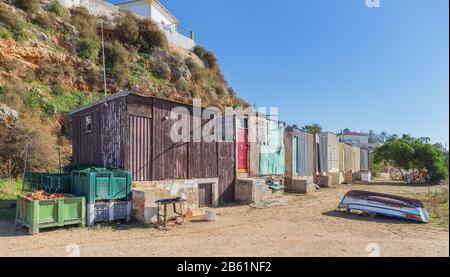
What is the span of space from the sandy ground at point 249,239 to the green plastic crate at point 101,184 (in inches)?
42.6

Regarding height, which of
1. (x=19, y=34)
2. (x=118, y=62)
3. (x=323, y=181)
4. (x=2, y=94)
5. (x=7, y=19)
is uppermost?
(x=7, y=19)

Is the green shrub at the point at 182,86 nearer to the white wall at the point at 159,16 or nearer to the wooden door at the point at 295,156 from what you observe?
the wooden door at the point at 295,156

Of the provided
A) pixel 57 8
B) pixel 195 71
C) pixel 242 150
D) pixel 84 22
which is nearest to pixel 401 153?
pixel 242 150

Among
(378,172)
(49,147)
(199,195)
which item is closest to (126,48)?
(49,147)

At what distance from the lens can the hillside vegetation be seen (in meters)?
18.1

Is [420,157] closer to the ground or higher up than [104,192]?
higher up

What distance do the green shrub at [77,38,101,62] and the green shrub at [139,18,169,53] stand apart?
6441 millimetres

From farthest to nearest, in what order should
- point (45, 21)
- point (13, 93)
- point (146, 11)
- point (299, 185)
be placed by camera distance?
point (146, 11) → point (45, 21) → point (299, 185) → point (13, 93)

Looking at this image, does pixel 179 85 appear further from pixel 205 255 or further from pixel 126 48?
pixel 205 255

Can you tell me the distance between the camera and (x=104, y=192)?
10273 mm

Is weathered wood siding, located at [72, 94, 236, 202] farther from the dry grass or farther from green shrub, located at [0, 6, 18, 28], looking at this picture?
green shrub, located at [0, 6, 18, 28]

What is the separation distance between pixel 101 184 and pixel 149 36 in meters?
26.6

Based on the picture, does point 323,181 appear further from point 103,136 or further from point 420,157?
point 103,136

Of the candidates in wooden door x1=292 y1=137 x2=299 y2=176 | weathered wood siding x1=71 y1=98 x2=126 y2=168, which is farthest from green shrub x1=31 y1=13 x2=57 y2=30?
wooden door x1=292 y1=137 x2=299 y2=176
